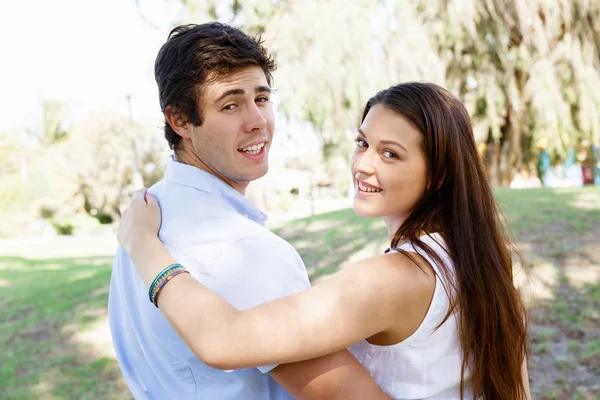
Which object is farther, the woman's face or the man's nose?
the man's nose

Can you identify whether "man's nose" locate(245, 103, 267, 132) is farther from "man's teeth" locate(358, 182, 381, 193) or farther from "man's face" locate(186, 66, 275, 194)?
"man's teeth" locate(358, 182, 381, 193)

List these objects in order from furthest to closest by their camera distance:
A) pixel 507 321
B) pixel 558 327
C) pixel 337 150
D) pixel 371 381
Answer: pixel 337 150
pixel 558 327
pixel 507 321
pixel 371 381

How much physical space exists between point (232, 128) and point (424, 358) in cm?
85

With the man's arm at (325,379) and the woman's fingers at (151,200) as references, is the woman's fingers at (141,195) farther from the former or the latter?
the man's arm at (325,379)

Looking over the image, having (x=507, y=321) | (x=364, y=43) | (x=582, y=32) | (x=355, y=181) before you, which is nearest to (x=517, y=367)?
(x=507, y=321)

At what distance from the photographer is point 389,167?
66.9 inches

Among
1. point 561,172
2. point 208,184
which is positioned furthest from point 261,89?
point 561,172

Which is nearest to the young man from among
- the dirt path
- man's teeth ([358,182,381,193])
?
man's teeth ([358,182,381,193])

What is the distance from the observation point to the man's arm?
53.0 inches

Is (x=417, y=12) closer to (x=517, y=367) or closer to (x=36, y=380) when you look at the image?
(x=36, y=380)

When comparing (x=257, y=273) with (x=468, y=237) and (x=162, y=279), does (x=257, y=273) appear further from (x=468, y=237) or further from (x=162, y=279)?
(x=468, y=237)

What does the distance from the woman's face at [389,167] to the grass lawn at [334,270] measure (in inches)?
116

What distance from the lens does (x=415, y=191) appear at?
5.62 feet

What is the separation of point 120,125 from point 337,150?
854 inches
